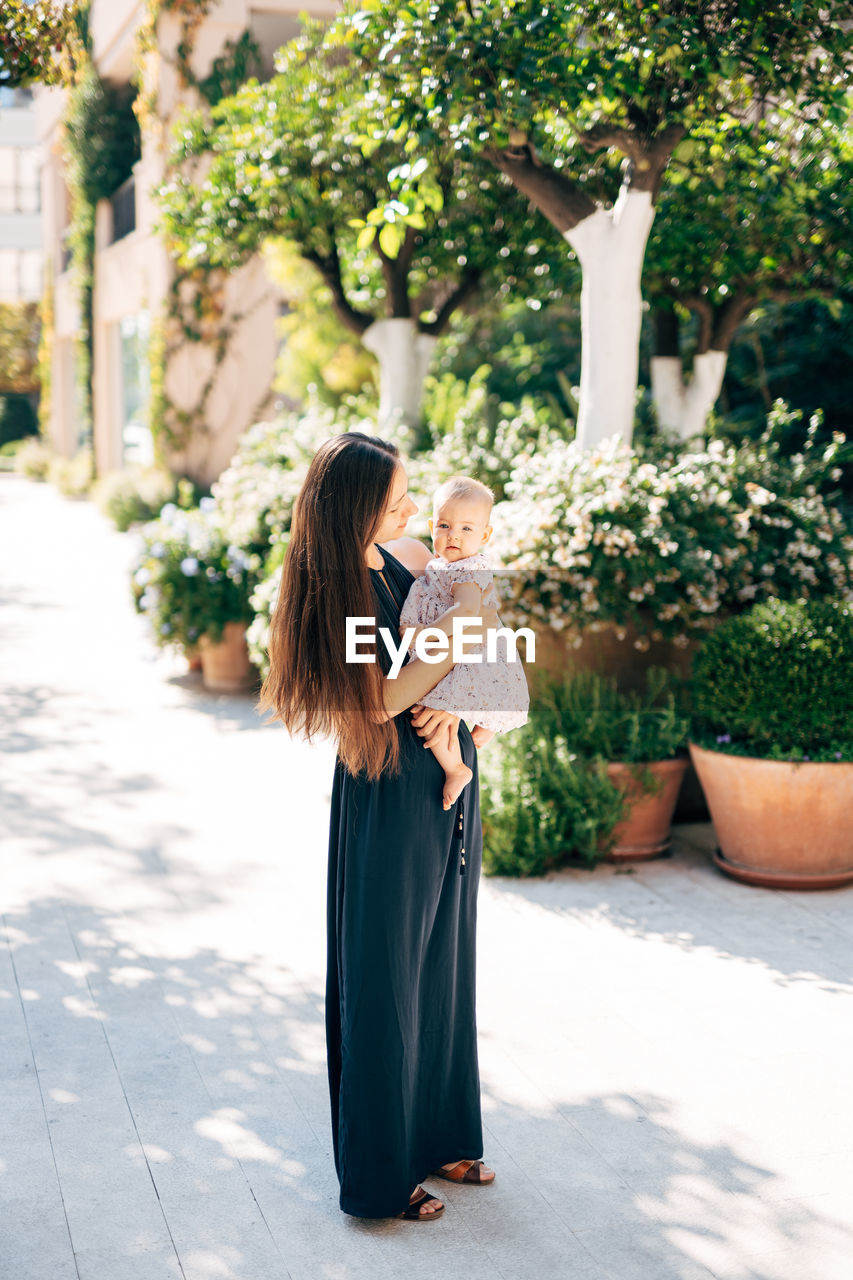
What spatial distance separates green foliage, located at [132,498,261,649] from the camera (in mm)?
7977

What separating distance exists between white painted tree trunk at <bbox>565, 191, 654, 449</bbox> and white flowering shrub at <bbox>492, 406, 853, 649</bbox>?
26 cm

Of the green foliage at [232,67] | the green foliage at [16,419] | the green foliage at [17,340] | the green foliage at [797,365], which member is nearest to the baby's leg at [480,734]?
the green foliage at [797,365]

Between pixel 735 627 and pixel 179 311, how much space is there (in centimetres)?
1231

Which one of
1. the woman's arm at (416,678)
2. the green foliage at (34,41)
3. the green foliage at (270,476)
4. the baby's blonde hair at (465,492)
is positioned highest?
the green foliage at (34,41)

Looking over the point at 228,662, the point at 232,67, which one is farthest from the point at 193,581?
the point at 232,67

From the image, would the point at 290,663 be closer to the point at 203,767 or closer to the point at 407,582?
the point at 407,582

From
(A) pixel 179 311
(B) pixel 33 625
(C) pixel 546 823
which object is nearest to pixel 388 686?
(C) pixel 546 823

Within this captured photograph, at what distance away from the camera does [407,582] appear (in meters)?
2.82

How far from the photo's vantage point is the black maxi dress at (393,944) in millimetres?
2715

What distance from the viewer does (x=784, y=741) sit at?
16.4ft

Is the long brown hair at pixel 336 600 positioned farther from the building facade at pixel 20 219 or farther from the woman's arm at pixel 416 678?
the building facade at pixel 20 219

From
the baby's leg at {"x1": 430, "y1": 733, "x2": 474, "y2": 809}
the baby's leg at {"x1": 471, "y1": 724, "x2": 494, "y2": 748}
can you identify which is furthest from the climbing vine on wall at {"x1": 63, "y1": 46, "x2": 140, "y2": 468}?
the baby's leg at {"x1": 430, "y1": 733, "x2": 474, "y2": 809}

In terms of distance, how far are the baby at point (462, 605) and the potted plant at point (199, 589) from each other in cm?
529

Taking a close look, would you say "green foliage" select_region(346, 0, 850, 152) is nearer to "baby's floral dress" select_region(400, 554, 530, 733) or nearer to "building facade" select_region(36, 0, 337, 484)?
"baby's floral dress" select_region(400, 554, 530, 733)
